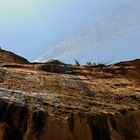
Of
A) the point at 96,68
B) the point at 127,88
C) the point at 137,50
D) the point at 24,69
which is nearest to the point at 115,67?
the point at 96,68

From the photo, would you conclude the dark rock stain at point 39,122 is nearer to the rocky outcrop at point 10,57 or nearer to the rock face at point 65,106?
the rock face at point 65,106

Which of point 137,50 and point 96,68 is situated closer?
point 96,68

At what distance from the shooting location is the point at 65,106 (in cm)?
1266

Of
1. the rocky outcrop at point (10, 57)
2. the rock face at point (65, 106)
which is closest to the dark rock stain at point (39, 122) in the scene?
the rock face at point (65, 106)

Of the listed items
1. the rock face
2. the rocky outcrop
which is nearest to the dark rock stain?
the rock face

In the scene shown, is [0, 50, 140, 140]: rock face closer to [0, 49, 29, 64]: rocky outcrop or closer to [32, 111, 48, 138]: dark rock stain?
[32, 111, 48, 138]: dark rock stain

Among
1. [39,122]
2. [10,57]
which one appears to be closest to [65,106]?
[39,122]

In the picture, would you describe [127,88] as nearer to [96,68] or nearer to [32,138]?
[96,68]

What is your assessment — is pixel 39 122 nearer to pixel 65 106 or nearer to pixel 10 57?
pixel 65 106

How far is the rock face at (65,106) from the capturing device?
11.7 m

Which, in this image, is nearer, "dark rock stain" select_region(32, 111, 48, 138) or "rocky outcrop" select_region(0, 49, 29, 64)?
"dark rock stain" select_region(32, 111, 48, 138)

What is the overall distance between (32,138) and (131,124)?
3705 millimetres

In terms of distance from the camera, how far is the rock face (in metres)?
11.7

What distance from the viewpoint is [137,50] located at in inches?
6978
